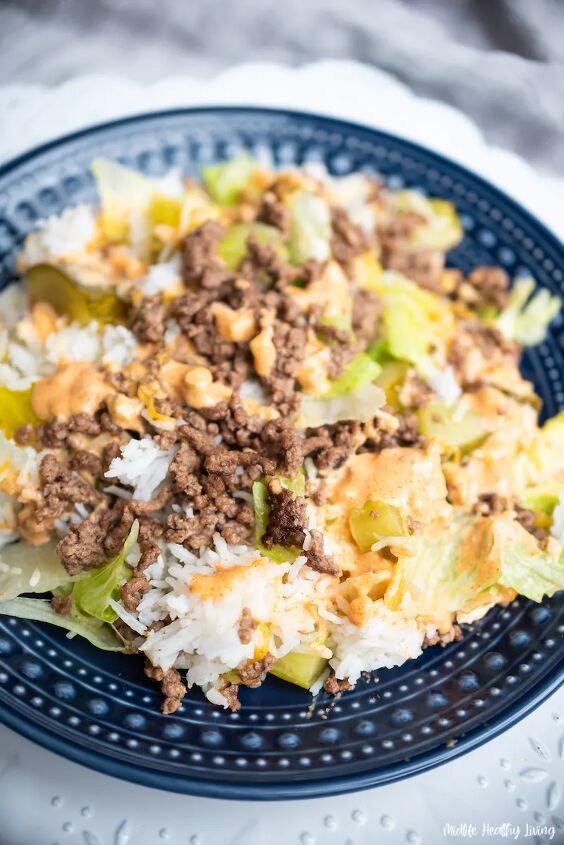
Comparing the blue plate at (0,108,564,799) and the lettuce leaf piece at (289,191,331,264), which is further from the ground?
the lettuce leaf piece at (289,191,331,264)

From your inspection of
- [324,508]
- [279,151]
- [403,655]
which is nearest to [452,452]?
[324,508]

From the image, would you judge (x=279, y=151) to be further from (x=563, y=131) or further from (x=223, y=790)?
(x=223, y=790)

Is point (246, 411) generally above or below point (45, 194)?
below

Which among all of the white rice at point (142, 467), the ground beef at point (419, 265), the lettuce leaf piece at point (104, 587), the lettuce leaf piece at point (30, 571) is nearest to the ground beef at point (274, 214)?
the ground beef at point (419, 265)

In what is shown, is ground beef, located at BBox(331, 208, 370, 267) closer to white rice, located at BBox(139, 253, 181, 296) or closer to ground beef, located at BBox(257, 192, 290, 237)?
ground beef, located at BBox(257, 192, 290, 237)

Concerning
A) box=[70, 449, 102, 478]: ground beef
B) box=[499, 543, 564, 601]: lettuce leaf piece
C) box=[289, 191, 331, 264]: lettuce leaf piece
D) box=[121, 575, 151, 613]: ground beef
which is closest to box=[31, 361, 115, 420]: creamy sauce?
box=[70, 449, 102, 478]: ground beef

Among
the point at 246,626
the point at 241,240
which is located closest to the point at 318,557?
the point at 246,626

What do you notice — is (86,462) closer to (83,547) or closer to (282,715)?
(83,547)
